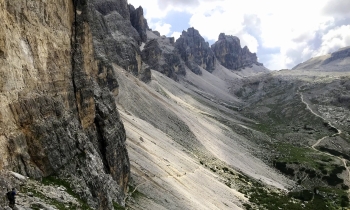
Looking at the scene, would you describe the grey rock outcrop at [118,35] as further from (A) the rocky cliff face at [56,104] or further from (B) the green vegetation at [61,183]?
(B) the green vegetation at [61,183]

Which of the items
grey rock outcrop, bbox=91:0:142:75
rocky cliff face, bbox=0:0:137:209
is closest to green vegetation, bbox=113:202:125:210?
rocky cliff face, bbox=0:0:137:209

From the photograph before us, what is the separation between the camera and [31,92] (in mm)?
25969

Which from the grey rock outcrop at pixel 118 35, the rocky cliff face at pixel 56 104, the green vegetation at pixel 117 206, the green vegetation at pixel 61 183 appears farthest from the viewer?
the grey rock outcrop at pixel 118 35

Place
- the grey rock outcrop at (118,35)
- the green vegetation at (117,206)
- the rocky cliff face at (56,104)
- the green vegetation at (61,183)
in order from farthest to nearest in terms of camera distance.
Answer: the grey rock outcrop at (118,35) < the green vegetation at (117,206) < the green vegetation at (61,183) < the rocky cliff face at (56,104)

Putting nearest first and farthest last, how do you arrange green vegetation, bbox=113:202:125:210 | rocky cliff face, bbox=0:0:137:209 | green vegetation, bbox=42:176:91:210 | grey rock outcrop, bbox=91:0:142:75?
1. rocky cliff face, bbox=0:0:137:209
2. green vegetation, bbox=42:176:91:210
3. green vegetation, bbox=113:202:125:210
4. grey rock outcrop, bbox=91:0:142:75

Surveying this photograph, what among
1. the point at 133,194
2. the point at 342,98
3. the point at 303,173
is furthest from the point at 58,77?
the point at 342,98

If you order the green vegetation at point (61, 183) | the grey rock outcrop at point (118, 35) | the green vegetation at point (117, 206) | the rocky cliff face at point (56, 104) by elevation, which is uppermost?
the grey rock outcrop at point (118, 35)

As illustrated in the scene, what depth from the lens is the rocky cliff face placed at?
2344 centimetres

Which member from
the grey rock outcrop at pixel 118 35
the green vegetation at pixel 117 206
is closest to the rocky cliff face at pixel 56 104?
the green vegetation at pixel 117 206

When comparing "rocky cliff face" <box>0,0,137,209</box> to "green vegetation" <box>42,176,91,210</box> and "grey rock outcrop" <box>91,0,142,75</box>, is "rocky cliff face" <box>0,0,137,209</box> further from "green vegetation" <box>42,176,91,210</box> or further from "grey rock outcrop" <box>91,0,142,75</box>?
"grey rock outcrop" <box>91,0,142,75</box>

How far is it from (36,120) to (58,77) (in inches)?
262

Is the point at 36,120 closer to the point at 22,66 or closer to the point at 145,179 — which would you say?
the point at 22,66

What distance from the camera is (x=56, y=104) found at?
29031 millimetres

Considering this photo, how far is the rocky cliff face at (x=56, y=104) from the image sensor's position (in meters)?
23.4
